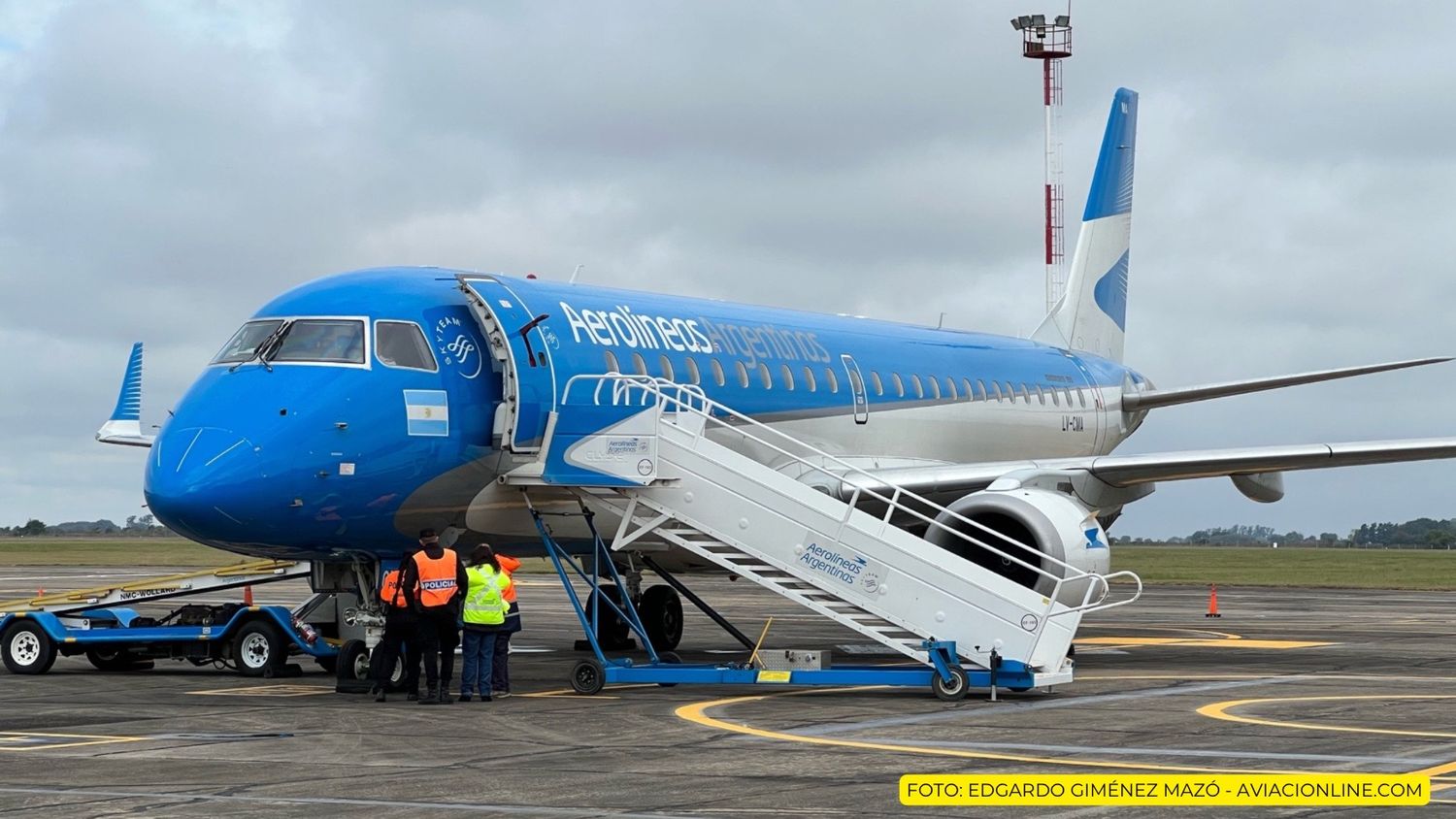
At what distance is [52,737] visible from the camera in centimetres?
1458

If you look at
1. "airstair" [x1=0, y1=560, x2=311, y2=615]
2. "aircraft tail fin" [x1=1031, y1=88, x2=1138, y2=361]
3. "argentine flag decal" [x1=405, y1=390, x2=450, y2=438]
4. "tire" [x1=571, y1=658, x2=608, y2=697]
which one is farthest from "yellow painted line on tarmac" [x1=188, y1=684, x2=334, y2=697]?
"aircraft tail fin" [x1=1031, y1=88, x2=1138, y2=361]

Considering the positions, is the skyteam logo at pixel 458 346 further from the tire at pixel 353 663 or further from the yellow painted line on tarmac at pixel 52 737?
the yellow painted line on tarmac at pixel 52 737

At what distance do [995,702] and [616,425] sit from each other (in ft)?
16.1

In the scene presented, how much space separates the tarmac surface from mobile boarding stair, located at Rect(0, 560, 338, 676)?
1.15 feet

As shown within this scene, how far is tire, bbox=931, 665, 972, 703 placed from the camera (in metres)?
17.7

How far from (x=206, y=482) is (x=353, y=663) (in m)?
2.66

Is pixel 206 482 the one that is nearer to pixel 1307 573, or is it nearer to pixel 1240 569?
pixel 1307 573

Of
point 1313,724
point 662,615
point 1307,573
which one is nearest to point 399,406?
point 662,615

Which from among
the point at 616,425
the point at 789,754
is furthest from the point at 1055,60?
the point at 789,754

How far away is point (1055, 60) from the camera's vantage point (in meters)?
52.4

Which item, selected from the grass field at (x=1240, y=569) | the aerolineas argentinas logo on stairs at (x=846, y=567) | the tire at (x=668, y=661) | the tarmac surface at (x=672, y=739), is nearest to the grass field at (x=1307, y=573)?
the grass field at (x=1240, y=569)

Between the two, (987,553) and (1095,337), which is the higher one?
(1095,337)

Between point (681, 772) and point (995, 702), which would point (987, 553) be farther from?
point (681, 772)

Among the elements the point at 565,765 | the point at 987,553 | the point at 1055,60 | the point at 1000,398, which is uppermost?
the point at 1055,60
